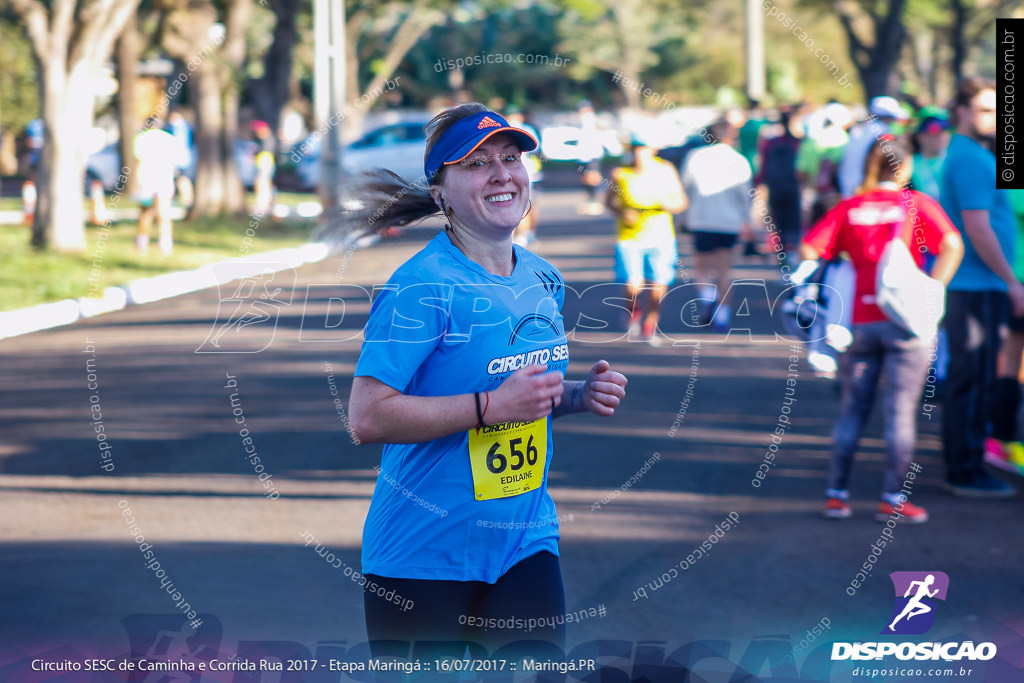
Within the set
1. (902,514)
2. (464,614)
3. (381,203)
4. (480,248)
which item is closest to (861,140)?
(902,514)

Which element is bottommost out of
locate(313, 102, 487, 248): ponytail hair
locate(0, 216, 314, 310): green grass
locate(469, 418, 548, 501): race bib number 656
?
locate(0, 216, 314, 310): green grass

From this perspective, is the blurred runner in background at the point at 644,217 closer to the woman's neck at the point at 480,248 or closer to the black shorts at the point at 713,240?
the black shorts at the point at 713,240

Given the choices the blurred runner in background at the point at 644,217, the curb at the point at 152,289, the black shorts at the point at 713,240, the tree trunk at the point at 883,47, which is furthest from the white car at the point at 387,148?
the blurred runner in background at the point at 644,217

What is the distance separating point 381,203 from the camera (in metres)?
3.64

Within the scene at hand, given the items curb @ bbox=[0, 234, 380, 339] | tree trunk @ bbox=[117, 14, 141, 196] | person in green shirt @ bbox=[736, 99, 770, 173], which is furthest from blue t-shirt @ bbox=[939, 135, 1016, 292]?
tree trunk @ bbox=[117, 14, 141, 196]

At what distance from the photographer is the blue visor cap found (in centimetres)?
315

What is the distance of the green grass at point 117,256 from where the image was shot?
613 inches

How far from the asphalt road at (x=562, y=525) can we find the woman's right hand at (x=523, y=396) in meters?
0.67

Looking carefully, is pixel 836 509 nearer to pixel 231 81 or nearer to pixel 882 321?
pixel 882 321

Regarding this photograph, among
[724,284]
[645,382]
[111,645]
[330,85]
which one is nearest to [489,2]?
[330,85]

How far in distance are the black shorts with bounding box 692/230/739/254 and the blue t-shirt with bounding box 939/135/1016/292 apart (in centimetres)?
553

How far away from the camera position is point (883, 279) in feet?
21.1

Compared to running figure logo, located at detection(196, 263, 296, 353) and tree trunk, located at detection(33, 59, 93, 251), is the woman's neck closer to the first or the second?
running figure logo, located at detection(196, 263, 296, 353)

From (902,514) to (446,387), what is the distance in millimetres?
4021
